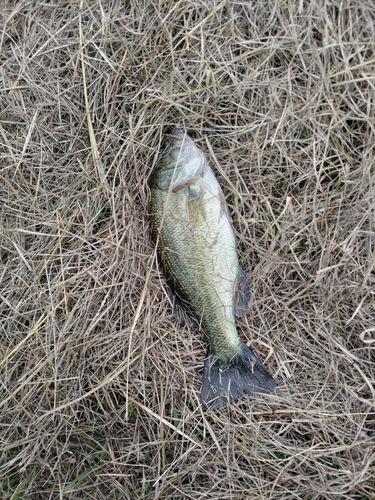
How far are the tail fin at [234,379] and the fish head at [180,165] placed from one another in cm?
90

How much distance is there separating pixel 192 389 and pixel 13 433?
98 centimetres

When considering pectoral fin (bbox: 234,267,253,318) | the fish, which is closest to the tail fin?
the fish

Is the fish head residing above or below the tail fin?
above

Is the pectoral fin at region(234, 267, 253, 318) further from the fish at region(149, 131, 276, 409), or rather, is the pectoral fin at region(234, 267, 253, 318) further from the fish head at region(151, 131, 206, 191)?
the fish head at region(151, 131, 206, 191)

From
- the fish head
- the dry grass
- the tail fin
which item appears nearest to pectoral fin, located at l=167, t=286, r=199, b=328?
the dry grass

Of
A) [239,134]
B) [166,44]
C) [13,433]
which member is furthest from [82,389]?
[166,44]

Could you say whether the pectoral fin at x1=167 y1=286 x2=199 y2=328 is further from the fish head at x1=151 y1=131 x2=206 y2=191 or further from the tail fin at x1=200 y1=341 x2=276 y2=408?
the fish head at x1=151 y1=131 x2=206 y2=191

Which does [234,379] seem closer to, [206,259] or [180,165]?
[206,259]

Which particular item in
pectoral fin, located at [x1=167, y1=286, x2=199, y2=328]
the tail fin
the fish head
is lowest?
the tail fin

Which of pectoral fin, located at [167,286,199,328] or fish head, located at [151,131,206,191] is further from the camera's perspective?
pectoral fin, located at [167,286,199,328]

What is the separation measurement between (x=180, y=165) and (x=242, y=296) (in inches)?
29.6

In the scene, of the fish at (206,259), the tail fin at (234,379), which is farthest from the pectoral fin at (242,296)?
the tail fin at (234,379)

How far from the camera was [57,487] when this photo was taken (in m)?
2.37

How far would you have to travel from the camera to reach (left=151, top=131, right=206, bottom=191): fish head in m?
2.24
